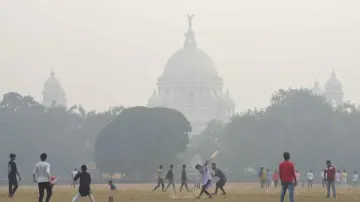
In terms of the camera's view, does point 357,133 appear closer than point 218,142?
Yes

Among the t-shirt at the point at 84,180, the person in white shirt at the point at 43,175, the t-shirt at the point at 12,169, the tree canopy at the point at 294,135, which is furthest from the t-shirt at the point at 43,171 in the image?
the tree canopy at the point at 294,135

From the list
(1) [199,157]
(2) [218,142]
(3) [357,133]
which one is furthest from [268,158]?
(1) [199,157]

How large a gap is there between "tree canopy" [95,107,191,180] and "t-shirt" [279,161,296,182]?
87290mm

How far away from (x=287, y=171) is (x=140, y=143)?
92.5 meters

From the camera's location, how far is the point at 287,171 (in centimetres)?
3391

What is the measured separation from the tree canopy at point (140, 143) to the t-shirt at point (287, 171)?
286ft

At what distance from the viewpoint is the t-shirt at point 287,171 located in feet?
111

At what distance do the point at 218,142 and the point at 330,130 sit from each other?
41.1 m

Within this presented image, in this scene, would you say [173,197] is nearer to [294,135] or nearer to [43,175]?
[43,175]

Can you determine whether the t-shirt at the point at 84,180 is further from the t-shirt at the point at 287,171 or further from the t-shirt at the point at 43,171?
the t-shirt at the point at 287,171

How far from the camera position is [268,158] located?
129 m

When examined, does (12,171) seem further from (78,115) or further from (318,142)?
(78,115)

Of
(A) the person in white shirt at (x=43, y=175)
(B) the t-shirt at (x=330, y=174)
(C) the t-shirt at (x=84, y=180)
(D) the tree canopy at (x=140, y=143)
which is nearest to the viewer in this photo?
(A) the person in white shirt at (x=43, y=175)

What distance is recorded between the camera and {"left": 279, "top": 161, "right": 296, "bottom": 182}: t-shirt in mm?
33844
